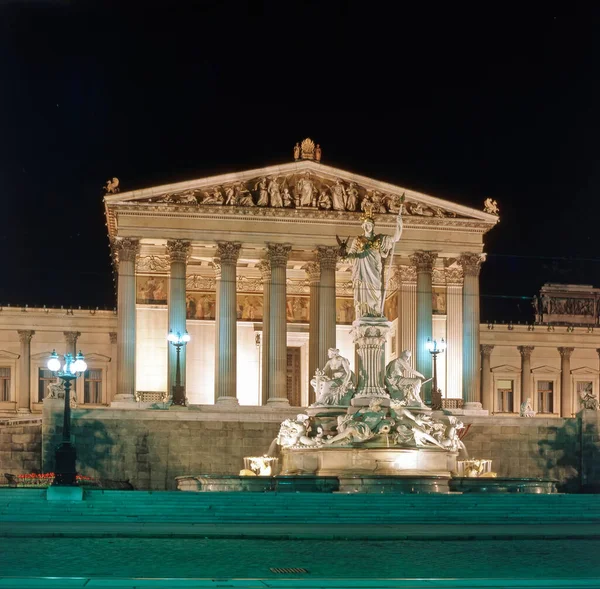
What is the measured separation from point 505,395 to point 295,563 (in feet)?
220

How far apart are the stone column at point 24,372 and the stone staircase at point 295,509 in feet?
158

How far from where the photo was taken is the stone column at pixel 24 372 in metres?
78.5

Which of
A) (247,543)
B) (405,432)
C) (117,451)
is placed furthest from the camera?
(117,451)

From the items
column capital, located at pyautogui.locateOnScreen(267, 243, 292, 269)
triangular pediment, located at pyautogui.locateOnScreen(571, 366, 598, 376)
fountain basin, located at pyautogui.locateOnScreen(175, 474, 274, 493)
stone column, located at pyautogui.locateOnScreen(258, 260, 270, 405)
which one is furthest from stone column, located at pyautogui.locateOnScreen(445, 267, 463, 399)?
fountain basin, located at pyautogui.locateOnScreen(175, 474, 274, 493)

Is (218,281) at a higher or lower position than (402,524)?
higher

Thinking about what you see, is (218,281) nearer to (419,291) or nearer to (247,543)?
(419,291)

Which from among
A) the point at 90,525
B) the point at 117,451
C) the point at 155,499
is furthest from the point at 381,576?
the point at 117,451

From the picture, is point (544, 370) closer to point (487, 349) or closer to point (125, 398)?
point (487, 349)

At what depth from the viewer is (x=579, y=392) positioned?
8588cm

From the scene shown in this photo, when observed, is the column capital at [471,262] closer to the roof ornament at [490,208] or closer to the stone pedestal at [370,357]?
the roof ornament at [490,208]

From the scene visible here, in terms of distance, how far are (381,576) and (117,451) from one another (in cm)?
3723

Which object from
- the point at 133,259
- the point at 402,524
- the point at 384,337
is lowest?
the point at 402,524

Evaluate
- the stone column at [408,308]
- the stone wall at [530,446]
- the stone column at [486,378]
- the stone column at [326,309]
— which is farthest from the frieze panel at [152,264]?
the stone column at [486,378]

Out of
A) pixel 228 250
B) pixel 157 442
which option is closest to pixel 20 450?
pixel 157 442
